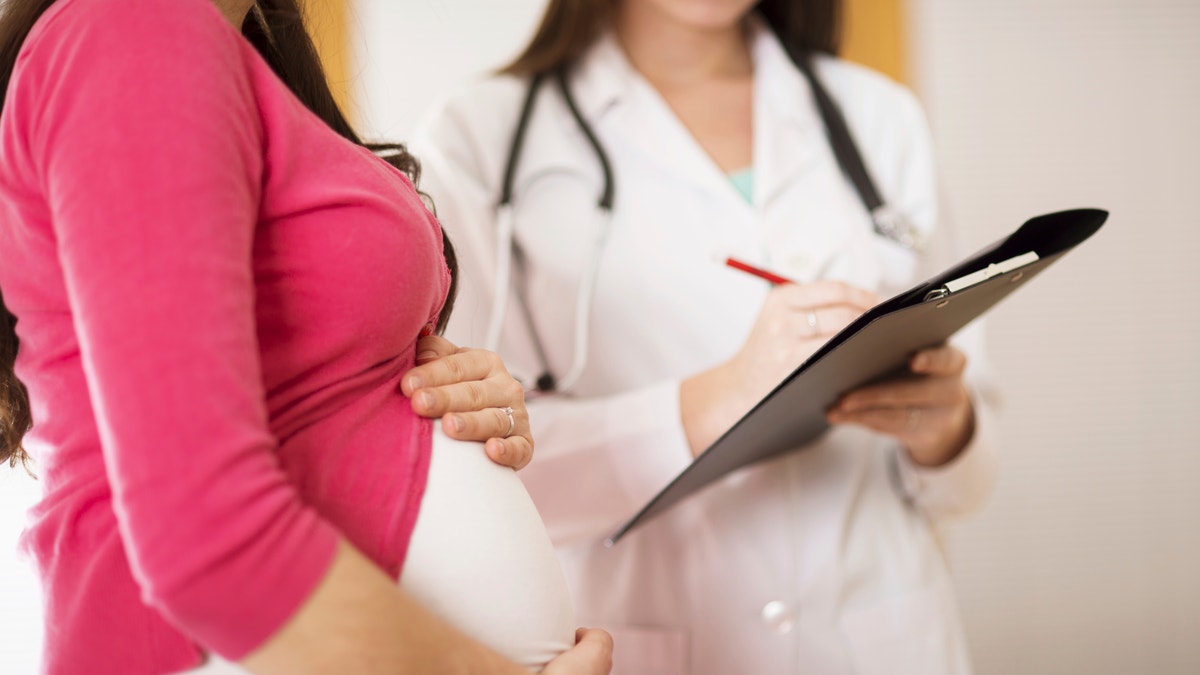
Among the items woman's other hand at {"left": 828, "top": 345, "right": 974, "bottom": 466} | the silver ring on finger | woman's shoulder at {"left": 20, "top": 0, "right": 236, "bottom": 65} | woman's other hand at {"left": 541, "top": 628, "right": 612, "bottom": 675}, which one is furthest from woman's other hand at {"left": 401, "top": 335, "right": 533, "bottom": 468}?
woman's other hand at {"left": 828, "top": 345, "right": 974, "bottom": 466}

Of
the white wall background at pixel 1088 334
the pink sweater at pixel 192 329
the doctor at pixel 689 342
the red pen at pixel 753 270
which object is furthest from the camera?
the white wall background at pixel 1088 334

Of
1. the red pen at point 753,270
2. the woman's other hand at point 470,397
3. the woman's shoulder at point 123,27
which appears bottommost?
the red pen at point 753,270

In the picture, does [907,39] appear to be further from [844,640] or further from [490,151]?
[844,640]

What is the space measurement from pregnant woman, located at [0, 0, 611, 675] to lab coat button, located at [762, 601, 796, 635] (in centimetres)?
49

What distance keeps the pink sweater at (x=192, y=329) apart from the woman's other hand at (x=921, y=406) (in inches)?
22.6

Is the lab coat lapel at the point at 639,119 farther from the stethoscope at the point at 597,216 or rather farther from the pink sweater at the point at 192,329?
the pink sweater at the point at 192,329

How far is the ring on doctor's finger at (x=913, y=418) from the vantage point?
3.51ft

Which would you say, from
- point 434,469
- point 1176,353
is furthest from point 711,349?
point 1176,353

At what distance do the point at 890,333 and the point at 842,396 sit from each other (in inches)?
9.1

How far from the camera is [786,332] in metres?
0.90

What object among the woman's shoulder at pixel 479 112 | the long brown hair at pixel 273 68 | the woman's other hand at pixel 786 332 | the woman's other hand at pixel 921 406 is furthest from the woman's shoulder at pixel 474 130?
the woman's other hand at pixel 921 406

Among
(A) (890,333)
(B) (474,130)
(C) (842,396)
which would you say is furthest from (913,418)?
(B) (474,130)

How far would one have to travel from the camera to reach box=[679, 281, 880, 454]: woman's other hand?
898 mm

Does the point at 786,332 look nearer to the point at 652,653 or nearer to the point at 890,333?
the point at 890,333
